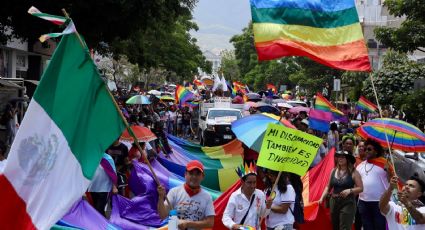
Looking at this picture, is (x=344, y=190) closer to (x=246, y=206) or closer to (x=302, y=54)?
(x=302, y=54)

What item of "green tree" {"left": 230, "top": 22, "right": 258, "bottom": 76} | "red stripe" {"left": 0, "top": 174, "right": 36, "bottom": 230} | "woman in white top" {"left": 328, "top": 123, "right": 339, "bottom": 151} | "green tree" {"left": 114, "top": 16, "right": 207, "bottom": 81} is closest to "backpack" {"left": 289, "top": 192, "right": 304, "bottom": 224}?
"red stripe" {"left": 0, "top": 174, "right": 36, "bottom": 230}

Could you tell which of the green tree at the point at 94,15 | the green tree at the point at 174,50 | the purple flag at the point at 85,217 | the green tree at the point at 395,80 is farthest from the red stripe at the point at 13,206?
the green tree at the point at 174,50

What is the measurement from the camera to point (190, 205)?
683 cm

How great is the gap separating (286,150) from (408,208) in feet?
6.51

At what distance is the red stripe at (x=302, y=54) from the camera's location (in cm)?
813

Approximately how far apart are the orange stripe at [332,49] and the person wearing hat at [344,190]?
1.61 m

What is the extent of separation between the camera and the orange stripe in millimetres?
8195

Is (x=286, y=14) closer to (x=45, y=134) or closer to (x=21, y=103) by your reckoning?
(x=45, y=134)

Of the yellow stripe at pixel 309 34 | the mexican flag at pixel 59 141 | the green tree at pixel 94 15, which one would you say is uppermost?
the green tree at pixel 94 15

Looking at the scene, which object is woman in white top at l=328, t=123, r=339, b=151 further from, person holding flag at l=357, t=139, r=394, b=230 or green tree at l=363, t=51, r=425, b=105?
green tree at l=363, t=51, r=425, b=105

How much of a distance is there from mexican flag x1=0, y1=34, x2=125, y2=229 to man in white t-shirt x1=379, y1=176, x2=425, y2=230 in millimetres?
2399

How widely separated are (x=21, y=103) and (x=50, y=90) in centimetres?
1585

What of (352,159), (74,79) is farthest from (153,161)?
(74,79)

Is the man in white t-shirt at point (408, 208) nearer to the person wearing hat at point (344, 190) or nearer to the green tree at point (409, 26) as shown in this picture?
the person wearing hat at point (344, 190)
